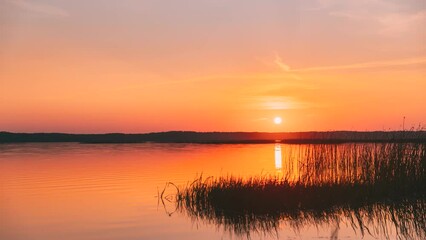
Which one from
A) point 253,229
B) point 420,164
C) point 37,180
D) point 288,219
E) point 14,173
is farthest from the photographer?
point 14,173

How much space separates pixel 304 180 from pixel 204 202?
3.68 m

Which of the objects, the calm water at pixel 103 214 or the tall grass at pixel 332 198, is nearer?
the calm water at pixel 103 214

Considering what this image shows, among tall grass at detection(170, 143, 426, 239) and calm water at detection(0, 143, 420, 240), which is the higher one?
tall grass at detection(170, 143, 426, 239)

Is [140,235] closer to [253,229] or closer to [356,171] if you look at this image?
[253,229]

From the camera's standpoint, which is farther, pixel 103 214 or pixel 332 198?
pixel 103 214

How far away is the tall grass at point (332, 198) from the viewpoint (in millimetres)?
15289

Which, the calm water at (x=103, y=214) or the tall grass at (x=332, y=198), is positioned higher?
the tall grass at (x=332, y=198)

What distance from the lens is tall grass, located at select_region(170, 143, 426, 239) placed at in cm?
1529

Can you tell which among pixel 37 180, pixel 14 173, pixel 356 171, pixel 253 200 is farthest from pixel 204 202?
pixel 14 173

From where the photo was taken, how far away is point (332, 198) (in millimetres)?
17641

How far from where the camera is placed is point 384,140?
1936 cm

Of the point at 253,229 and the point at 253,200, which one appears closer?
the point at 253,229

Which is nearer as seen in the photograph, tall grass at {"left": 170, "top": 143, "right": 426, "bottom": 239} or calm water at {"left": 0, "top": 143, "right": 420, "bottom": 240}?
calm water at {"left": 0, "top": 143, "right": 420, "bottom": 240}

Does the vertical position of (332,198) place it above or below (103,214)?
above
